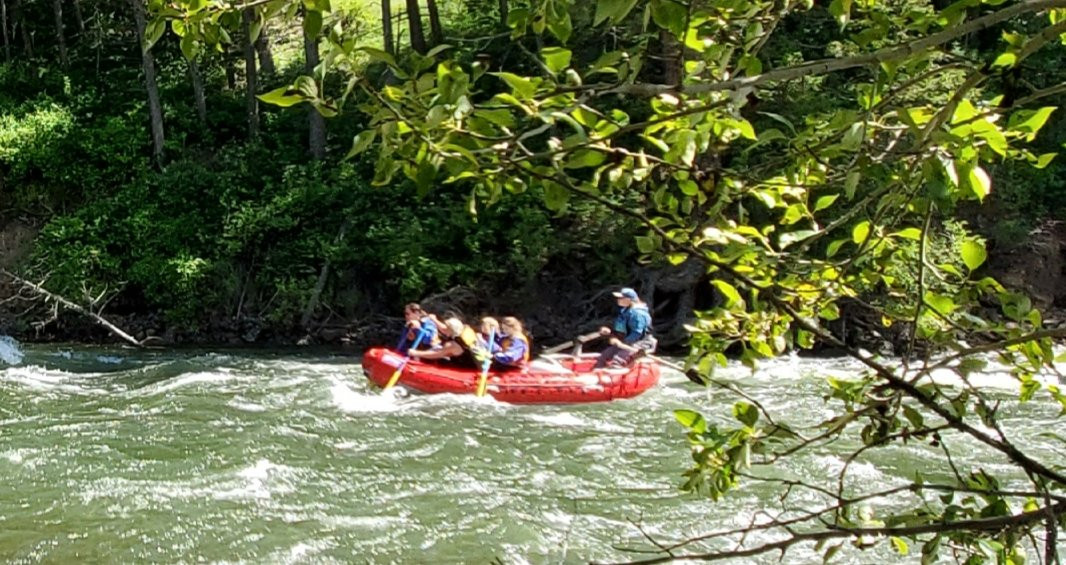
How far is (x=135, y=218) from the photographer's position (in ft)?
58.3

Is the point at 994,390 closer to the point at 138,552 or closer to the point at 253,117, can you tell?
the point at 138,552

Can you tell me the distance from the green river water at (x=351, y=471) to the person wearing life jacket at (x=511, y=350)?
2.17 ft

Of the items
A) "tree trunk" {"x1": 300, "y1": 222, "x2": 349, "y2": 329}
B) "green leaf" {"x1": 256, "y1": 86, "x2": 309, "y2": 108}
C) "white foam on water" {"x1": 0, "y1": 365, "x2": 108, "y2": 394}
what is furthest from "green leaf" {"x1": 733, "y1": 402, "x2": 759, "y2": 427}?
"tree trunk" {"x1": 300, "y1": 222, "x2": 349, "y2": 329}

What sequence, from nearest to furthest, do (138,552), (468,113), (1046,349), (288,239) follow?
(468,113) → (1046,349) → (138,552) → (288,239)

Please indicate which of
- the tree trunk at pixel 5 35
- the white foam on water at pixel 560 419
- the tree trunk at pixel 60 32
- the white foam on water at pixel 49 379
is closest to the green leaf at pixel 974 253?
the white foam on water at pixel 560 419

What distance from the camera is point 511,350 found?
1142cm

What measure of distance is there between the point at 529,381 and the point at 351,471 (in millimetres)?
3219

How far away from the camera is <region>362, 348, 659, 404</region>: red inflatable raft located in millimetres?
10805

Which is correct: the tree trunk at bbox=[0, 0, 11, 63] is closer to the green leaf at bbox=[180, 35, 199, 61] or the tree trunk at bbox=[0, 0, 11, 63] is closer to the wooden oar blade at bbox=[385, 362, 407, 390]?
the wooden oar blade at bbox=[385, 362, 407, 390]

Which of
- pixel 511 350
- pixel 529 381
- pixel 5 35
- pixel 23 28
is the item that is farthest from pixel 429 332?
pixel 23 28

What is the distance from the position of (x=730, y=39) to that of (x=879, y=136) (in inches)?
25.3

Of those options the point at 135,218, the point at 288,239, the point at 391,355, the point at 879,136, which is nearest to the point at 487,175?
the point at 879,136

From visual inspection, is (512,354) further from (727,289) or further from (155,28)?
(155,28)

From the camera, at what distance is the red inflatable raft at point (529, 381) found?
10.8m
